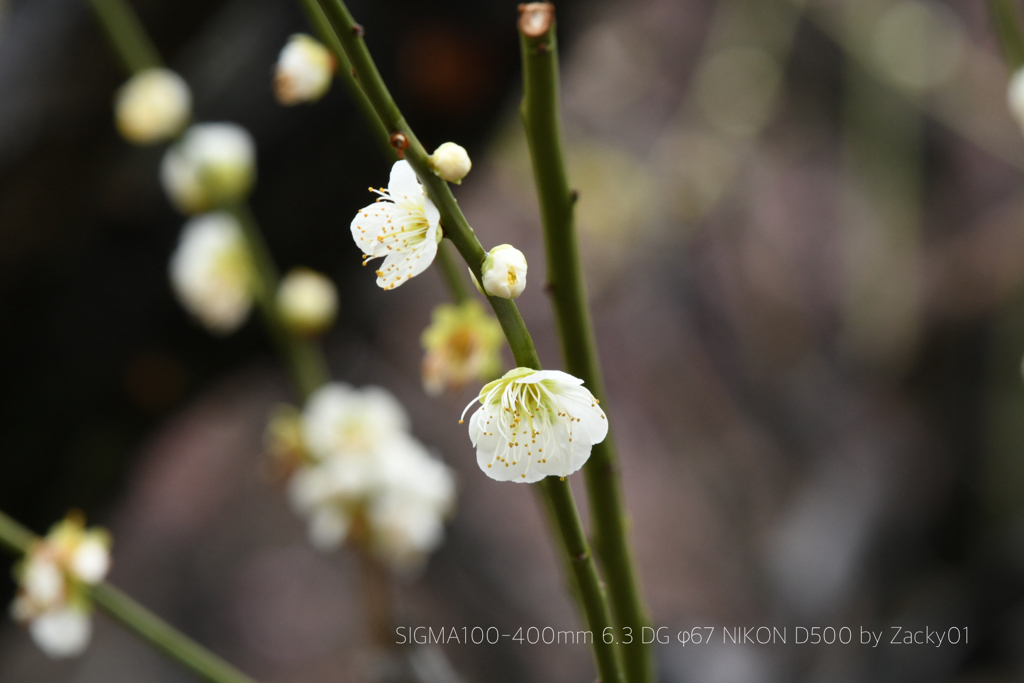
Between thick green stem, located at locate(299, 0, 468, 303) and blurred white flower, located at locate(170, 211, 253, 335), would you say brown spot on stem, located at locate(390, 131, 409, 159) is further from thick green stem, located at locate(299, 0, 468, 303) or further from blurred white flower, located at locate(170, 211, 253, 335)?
blurred white flower, located at locate(170, 211, 253, 335)

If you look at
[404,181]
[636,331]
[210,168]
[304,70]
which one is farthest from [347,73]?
[636,331]

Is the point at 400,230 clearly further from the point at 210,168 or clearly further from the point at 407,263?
the point at 210,168

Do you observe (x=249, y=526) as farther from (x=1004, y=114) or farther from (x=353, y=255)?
(x=1004, y=114)

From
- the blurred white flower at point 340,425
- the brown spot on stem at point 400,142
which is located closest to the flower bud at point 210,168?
the blurred white flower at point 340,425

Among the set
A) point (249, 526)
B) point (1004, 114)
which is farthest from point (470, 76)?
point (1004, 114)

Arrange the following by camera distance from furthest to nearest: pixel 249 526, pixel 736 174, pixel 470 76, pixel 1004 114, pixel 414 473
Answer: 1. pixel 736 174
2. pixel 1004 114
3. pixel 249 526
4. pixel 470 76
5. pixel 414 473
